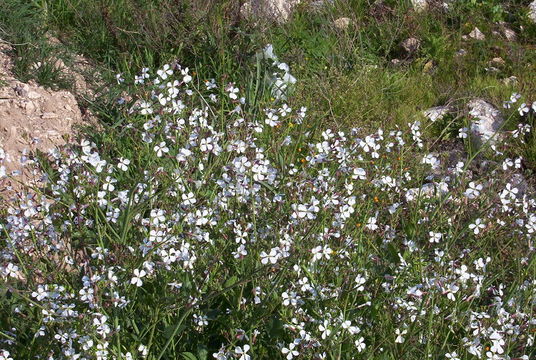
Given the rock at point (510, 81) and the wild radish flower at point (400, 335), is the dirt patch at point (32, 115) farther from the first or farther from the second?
the rock at point (510, 81)

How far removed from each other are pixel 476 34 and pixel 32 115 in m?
3.77

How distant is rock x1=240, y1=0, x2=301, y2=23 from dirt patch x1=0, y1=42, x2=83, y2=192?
5.28 ft

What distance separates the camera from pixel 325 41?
19.7 feet

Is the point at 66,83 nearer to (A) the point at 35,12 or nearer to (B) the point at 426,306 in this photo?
(A) the point at 35,12

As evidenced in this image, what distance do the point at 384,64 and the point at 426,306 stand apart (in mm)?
3661

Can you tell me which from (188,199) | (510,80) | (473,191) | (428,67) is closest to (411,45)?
(428,67)

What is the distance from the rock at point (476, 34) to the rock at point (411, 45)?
1.77 ft

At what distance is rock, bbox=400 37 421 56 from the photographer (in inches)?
248

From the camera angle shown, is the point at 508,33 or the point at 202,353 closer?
the point at 202,353

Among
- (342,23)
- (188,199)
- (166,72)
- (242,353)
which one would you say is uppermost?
(166,72)

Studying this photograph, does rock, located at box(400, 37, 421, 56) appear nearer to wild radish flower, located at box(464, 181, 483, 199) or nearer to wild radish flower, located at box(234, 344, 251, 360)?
wild radish flower, located at box(464, 181, 483, 199)

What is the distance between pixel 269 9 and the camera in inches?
250

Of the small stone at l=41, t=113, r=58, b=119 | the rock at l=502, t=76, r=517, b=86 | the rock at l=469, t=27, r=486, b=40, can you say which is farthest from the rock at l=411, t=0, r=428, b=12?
the small stone at l=41, t=113, r=58, b=119

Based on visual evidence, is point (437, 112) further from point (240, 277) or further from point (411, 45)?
point (240, 277)
